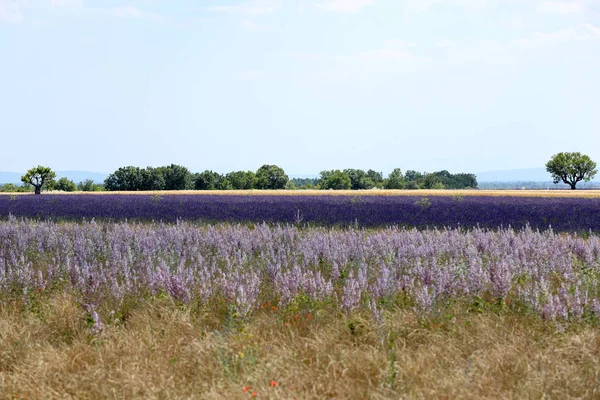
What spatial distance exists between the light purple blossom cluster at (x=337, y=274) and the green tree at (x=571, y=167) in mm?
85113

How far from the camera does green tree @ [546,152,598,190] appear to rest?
85.1 meters

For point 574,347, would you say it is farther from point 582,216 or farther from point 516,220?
point 582,216

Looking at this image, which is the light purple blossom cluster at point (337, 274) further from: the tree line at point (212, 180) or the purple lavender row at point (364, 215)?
the tree line at point (212, 180)

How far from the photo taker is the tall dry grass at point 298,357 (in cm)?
365

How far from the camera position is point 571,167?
281 ft

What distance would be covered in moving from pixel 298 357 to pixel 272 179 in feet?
299

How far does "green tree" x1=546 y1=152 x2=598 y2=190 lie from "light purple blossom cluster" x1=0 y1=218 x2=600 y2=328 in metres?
85.1

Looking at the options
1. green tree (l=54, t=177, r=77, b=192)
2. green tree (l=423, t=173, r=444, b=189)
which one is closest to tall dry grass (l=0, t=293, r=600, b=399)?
green tree (l=54, t=177, r=77, b=192)

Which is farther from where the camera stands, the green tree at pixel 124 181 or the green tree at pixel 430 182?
the green tree at pixel 430 182

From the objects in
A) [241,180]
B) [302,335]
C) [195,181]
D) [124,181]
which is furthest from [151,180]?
[302,335]

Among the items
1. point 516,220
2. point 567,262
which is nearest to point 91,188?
point 516,220

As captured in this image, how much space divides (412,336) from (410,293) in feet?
3.13

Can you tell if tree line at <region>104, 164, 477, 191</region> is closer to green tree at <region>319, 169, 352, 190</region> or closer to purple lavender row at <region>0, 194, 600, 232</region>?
green tree at <region>319, 169, 352, 190</region>

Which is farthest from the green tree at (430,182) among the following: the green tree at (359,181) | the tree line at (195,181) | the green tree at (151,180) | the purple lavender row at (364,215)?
the purple lavender row at (364,215)
